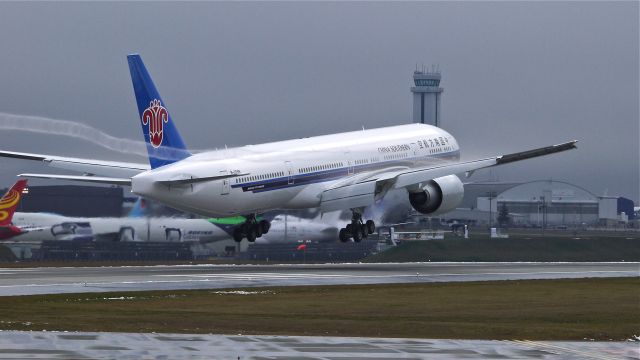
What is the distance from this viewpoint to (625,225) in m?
186

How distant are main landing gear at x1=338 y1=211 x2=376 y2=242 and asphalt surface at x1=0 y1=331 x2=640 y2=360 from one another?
4007 centimetres

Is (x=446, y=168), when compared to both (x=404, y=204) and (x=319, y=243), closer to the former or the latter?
(x=404, y=204)

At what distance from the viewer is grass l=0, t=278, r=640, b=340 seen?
125 ft

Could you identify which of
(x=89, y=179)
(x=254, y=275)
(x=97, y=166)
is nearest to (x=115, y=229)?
(x=97, y=166)

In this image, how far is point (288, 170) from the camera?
70.8 meters

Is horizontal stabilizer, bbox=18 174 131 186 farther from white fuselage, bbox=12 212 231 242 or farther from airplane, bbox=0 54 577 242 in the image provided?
white fuselage, bbox=12 212 231 242

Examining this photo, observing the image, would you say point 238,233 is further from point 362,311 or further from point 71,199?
point 71,199

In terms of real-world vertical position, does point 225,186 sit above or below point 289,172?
below

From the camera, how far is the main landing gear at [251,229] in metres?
72.8

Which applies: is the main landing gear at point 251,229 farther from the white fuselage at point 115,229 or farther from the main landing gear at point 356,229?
the white fuselage at point 115,229

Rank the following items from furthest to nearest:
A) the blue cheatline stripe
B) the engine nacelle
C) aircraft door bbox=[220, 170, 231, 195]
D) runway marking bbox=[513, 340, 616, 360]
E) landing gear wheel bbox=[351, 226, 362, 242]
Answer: the engine nacelle < landing gear wheel bbox=[351, 226, 362, 242] < the blue cheatline stripe < aircraft door bbox=[220, 170, 231, 195] < runway marking bbox=[513, 340, 616, 360]

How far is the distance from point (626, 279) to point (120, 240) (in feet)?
160

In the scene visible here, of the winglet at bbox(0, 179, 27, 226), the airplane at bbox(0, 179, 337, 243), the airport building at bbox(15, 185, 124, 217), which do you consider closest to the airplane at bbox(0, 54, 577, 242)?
the airplane at bbox(0, 179, 337, 243)

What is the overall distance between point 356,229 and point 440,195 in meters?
5.79
